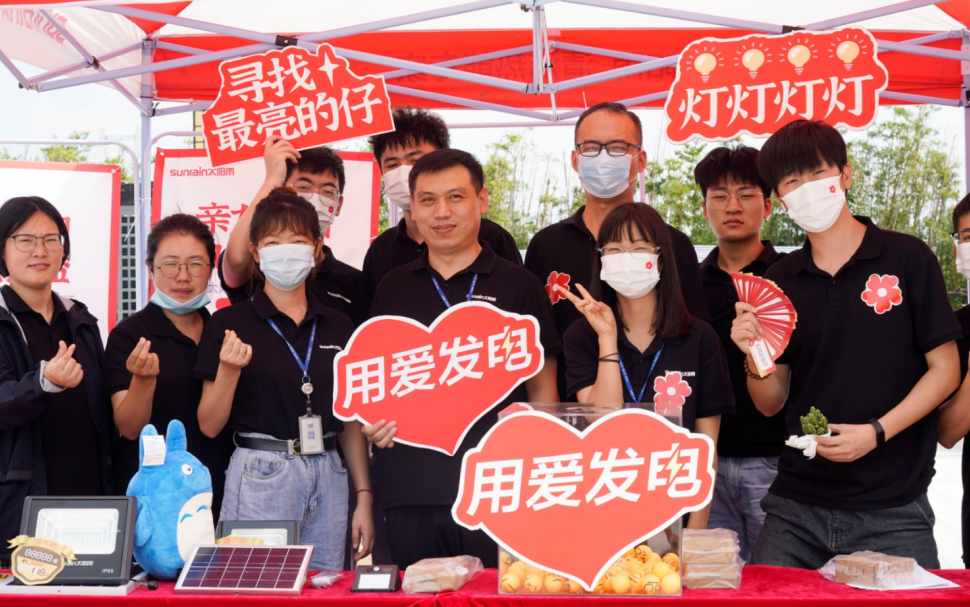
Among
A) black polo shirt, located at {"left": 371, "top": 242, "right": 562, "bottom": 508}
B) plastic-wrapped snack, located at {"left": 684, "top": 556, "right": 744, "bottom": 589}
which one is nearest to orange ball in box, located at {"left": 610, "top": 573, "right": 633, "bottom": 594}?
plastic-wrapped snack, located at {"left": 684, "top": 556, "right": 744, "bottom": 589}

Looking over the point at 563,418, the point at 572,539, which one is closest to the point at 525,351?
the point at 563,418

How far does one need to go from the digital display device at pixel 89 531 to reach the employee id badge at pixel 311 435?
68 cm

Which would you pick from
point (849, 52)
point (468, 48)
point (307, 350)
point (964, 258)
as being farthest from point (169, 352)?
point (468, 48)

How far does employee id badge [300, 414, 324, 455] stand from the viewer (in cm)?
284

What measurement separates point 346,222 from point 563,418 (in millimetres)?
4202

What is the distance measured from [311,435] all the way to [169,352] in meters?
0.69

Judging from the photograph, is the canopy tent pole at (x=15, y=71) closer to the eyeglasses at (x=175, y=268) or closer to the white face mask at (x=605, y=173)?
the eyeglasses at (x=175, y=268)

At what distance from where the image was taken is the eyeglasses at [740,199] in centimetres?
371

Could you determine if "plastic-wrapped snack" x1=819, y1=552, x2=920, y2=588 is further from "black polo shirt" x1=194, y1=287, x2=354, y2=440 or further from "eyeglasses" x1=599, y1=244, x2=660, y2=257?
"black polo shirt" x1=194, y1=287, x2=354, y2=440

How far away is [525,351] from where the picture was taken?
8.64 feet

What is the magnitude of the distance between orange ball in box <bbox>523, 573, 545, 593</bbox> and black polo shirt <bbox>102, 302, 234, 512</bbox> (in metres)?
1.46

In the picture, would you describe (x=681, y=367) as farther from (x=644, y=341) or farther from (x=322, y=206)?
(x=322, y=206)

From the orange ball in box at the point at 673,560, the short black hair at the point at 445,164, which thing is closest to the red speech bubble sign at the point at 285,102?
the short black hair at the point at 445,164

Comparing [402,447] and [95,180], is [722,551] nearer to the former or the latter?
[402,447]
